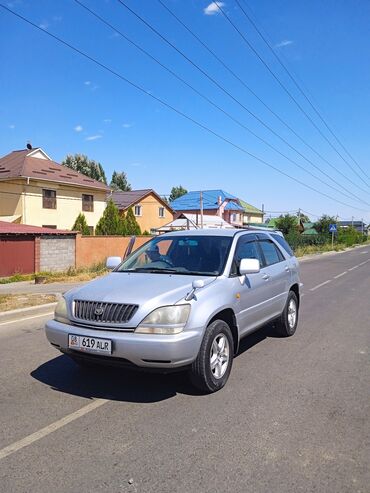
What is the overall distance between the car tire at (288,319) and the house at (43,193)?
27.7 metres

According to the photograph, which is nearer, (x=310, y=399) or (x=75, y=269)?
(x=310, y=399)

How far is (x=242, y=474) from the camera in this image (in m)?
2.96

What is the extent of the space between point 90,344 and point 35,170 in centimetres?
3156

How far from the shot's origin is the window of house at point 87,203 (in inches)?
1453

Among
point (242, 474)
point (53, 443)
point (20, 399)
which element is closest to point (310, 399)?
point (242, 474)

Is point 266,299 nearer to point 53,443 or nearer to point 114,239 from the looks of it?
point 53,443

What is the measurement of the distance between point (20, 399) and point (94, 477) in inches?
67.0

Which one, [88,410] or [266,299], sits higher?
[266,299]

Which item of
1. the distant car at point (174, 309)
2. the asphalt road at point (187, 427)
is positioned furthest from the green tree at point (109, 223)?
the distant car at point (174, 309)

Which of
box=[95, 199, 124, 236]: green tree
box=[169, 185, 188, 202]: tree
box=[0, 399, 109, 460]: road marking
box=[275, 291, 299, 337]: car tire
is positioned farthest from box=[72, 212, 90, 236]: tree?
box=[169, 185, 188, 202]: tree

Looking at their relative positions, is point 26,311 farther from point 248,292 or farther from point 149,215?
point 149,215

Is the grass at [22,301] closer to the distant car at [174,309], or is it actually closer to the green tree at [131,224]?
the distant car at [174,309]

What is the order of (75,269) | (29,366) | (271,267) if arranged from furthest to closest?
(75,269)
(271,267)
(29,366)

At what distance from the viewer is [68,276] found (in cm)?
1969
